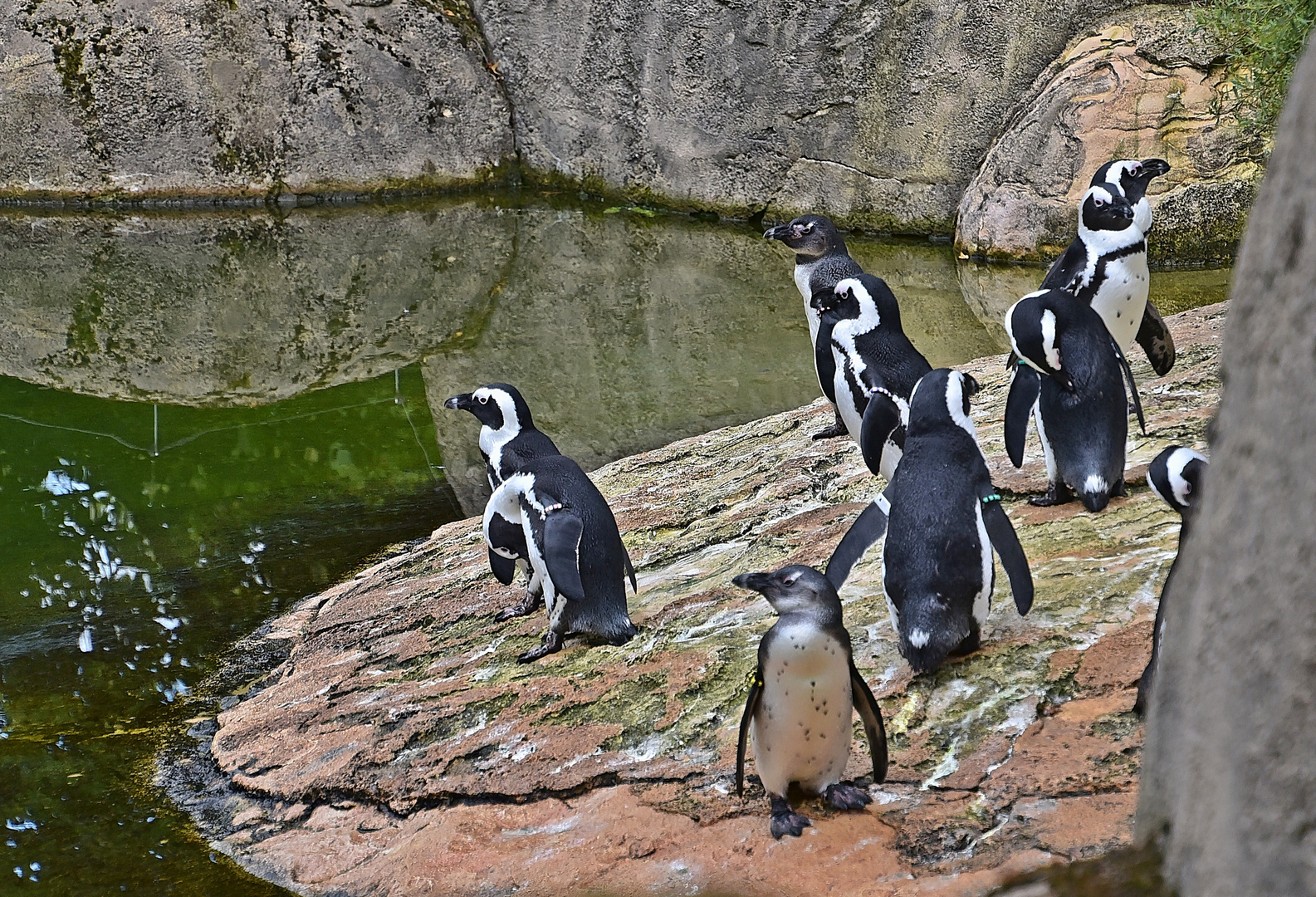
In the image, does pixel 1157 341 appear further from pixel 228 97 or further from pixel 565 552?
pixel 228 97

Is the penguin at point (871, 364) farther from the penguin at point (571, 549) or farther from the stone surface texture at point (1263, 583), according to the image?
the stone surface texture at point (1263, 583)

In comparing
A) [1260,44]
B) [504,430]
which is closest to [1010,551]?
[504,430]

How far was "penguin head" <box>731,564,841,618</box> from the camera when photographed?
2.37 meters

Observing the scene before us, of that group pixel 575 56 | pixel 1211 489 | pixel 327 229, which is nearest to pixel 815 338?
pixel 1211 489

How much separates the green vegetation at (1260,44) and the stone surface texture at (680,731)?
9.20 ft

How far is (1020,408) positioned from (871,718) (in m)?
1.47

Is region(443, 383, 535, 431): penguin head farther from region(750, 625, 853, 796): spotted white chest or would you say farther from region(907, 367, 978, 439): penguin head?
region(750, 625, 853, 796): spotted white chest

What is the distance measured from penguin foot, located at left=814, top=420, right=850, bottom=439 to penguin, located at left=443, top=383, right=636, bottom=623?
4.48 ft

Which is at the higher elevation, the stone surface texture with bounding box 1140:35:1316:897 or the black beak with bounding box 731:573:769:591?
the stone surface texture with bounding box 1140:35:1316:897

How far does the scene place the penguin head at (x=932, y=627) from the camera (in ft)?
9.02

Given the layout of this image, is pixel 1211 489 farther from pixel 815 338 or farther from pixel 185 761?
pixel 815 338

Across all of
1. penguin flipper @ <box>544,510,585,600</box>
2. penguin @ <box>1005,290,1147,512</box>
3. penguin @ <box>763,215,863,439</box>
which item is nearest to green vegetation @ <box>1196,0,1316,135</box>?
penguin @ <box>763,215,863,439</box>

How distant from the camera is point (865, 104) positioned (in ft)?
38.4

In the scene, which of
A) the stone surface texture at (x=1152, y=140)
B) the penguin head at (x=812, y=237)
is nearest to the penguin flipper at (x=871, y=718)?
the penguin head at (x=812, y=237)
